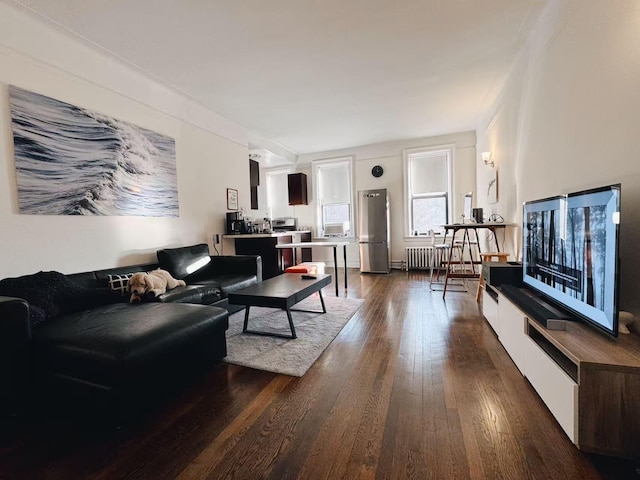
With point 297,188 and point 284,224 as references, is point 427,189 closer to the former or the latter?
point 297,188

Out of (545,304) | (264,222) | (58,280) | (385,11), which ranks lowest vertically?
(545,304)

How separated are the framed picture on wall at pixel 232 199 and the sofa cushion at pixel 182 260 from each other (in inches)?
48.7

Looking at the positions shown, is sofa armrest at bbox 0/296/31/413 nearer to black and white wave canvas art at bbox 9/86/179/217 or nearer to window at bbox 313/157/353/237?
black and white wave canvas art at bbox 9/86/179/217

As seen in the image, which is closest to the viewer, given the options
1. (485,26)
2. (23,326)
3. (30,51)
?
(23,326)

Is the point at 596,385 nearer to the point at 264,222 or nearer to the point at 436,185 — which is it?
the point at 264,222

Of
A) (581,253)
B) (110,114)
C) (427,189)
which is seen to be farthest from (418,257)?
(110,114)

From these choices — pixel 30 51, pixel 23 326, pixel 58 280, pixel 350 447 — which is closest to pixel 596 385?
pixel 350 447

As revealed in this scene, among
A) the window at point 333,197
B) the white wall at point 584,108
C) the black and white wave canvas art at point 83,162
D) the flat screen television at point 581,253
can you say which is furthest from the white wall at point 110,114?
the white wall at point 584,108

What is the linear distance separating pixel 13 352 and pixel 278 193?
610cm

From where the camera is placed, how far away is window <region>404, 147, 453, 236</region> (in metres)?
6.13

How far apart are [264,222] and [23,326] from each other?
151 inches

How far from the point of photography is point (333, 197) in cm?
701

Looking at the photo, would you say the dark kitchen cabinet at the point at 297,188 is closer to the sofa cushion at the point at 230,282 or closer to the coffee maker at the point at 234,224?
the coffee maker at the point at 234,224

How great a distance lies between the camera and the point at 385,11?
2480 millimetres
